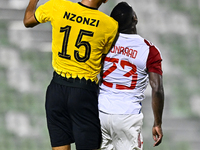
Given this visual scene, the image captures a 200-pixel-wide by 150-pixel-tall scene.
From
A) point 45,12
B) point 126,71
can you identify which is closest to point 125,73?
point 126,71

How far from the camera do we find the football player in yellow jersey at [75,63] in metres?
1.61

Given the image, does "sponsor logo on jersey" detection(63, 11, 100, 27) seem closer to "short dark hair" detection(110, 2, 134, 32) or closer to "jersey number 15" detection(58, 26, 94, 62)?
"jersey number 15" detection(58, 26, 94, 62)

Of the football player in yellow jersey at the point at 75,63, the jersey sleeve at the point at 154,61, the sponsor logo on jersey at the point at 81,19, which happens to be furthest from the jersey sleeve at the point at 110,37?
the jersey sleeve at the point at 154,61

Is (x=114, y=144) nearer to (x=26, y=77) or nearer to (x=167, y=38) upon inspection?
(x=26, y=77)

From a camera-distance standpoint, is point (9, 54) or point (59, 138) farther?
point (9, 54)

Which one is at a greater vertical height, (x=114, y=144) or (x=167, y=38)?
(x=167, y=38)

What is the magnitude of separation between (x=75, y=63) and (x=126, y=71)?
32cm

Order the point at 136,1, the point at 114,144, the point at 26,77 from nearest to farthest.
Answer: the point at 114,144
the point at 26,77
the point at 136,1

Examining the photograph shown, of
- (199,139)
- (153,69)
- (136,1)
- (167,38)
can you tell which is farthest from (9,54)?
(199,139)

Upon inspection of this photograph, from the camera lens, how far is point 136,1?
3676 mm

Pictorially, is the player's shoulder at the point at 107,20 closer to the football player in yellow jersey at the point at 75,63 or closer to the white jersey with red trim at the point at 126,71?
the football player in yellow jersey at the point at 75,63

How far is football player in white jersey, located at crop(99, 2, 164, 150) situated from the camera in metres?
1.76

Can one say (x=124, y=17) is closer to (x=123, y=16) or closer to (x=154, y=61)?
(x=123, y=16)

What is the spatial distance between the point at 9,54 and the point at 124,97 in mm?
1943
